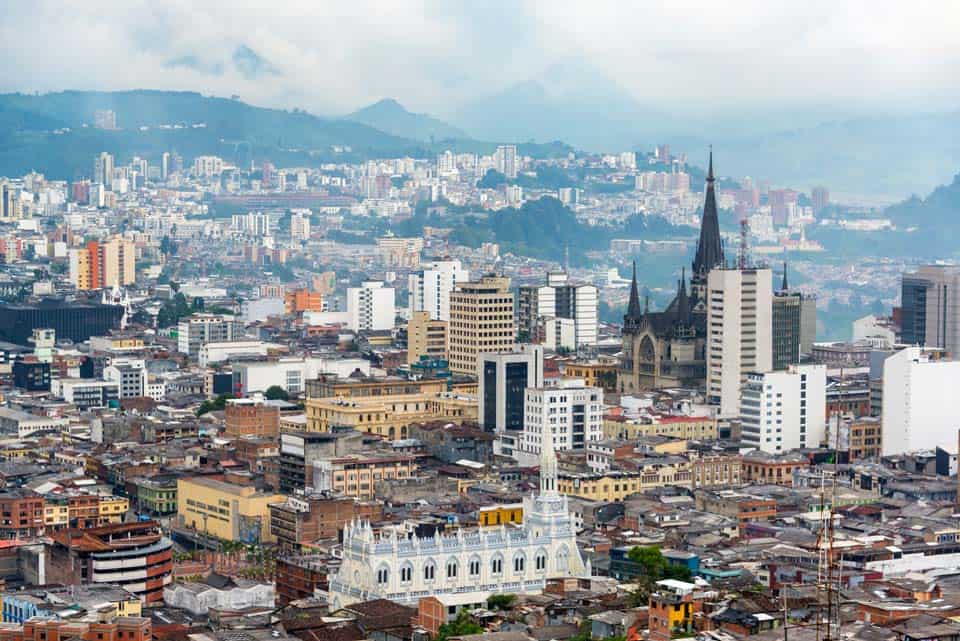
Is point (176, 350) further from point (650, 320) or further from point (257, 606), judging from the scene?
point (257, 606)

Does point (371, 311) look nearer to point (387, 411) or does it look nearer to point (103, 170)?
point (387, 411)

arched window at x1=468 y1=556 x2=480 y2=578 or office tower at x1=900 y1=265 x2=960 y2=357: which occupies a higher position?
office tower at x1=900 y1=265 x2=960 y2=357

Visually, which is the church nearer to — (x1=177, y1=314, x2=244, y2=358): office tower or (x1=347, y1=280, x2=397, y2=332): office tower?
(x1=177, y1=314, x2=244, y2=358): office tower

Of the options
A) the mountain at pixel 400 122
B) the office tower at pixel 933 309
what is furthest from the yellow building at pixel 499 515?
the mountain at pixel 400 122

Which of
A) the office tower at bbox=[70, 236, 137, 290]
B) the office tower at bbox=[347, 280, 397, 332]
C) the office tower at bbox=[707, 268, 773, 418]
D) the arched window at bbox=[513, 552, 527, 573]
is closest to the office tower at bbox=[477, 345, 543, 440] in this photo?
the office tower at bbox=[707, 268, 773, 418]

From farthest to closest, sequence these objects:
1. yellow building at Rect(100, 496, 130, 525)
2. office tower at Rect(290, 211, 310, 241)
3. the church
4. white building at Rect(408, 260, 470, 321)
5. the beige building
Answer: office tower at Rect(290, 211, 310, 241) → white building at Rect(408, 260, 470, 321) → the beige building → yellow building at Rect(100, 496, 130, 525) → the church

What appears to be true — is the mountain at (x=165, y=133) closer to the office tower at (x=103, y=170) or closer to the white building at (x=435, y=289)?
the office tower at (x=103, y=170)

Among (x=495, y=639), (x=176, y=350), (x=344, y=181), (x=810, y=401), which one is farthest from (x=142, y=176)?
(x=495, y=639)
